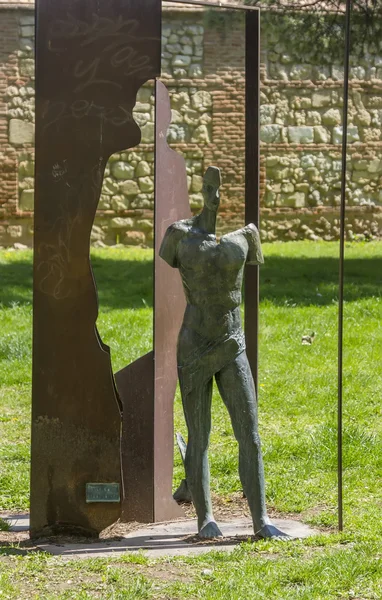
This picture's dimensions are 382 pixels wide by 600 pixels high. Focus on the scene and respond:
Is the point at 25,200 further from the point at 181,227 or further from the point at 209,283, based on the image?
the point at 209,283

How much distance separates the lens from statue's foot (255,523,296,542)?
16.6 feet

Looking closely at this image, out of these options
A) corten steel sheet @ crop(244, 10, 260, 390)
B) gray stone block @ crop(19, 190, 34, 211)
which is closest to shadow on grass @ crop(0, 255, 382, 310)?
gray stone block @ crop(19, 190, 34, 211)

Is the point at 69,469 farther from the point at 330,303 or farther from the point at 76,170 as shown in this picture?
the point at 330,303

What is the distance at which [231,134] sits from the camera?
16156 millimetres

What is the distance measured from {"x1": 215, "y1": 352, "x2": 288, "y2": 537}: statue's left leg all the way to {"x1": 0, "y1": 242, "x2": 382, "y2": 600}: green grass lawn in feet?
0.65

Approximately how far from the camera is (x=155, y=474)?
18.6 ft

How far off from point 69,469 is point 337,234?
1164 centimetres

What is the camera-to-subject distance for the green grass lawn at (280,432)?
14.8 feet

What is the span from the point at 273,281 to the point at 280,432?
4942 mm

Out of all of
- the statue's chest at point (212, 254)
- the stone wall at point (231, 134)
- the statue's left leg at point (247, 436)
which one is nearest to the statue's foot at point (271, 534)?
the statue's left leg at point (247, 436)

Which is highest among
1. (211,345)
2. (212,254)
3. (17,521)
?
(212,254)

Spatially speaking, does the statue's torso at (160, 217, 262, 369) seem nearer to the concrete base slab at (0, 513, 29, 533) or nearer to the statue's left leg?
the statue's left leg

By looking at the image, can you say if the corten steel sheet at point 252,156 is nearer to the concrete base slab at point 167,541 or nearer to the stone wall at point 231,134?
the concrete base slab at point 167,541

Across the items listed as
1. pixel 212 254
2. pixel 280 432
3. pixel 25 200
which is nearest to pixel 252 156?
pixel 212 254
